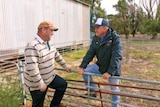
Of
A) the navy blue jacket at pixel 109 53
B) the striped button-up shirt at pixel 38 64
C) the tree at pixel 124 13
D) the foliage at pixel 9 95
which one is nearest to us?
the striped button-up shirt at pixel 38 64

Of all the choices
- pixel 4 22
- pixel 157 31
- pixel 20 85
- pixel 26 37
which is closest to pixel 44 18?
pixel 26 37

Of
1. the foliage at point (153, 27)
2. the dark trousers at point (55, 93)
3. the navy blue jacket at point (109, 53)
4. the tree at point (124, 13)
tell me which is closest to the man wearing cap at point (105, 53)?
the navy blue jacket at point (109, 53)

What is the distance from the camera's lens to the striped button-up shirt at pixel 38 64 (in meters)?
2.97

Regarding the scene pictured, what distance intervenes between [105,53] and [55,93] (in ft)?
3.38

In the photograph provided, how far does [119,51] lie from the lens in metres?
3.23

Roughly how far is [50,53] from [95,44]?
2.47 feet

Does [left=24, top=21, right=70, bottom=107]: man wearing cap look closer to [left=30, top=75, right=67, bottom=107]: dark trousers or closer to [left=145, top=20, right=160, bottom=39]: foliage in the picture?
[left=30, top=75, right=67, bottom=107]: dark trousers

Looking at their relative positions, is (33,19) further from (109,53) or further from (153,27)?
(153,27)

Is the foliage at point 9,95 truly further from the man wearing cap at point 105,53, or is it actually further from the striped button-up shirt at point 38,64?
the man wearing cap at point 105,53

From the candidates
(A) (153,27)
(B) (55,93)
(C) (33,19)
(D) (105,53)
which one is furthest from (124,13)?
(B) (55,93)

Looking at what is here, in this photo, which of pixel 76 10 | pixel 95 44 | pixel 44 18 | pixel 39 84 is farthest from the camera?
pixel 76 10

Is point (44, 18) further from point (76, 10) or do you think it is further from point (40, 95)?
point (40, 95)

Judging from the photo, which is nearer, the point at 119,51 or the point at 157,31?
the point at 119,51

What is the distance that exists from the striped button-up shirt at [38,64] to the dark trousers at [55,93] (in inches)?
4.0
